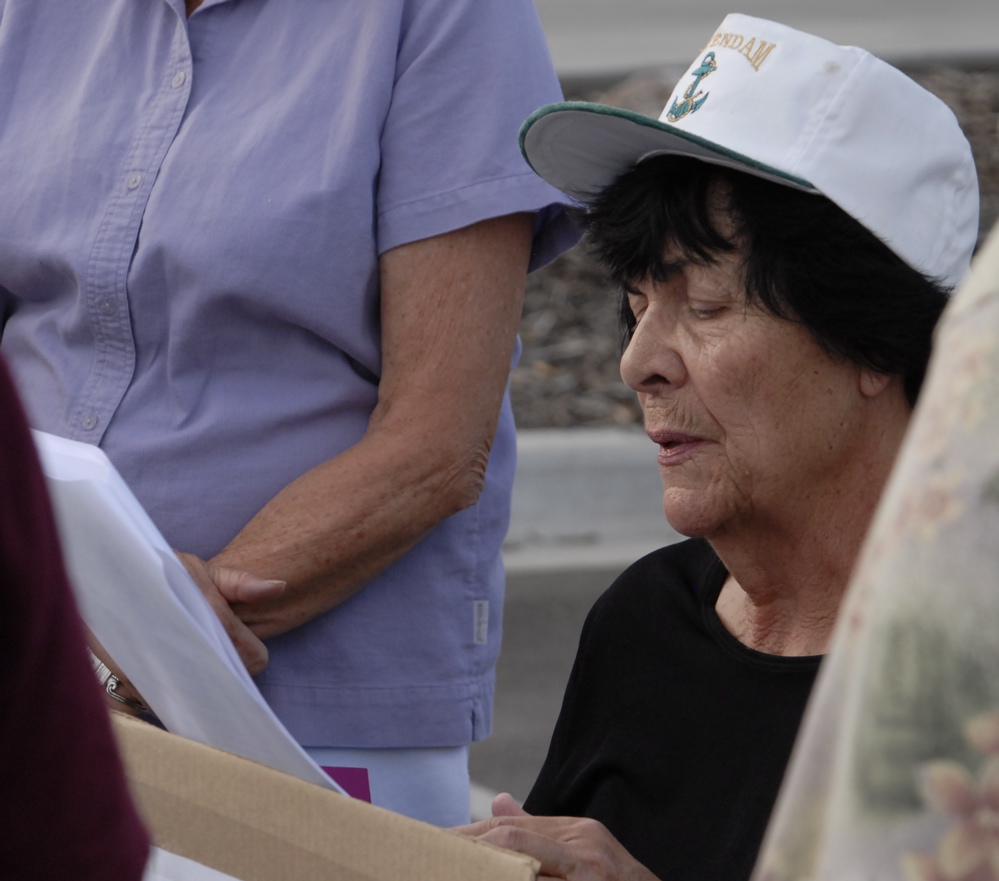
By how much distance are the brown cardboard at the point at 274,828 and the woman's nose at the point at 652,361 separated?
2.33ft

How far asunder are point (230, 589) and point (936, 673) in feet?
3.89

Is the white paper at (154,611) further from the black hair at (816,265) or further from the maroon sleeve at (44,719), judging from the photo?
the black hair at (816,265)

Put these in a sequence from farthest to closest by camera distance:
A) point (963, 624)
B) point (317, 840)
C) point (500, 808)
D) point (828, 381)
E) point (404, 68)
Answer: point (404, 68)
point (828, 381)
point (500, 808)
point (317, 840)
point (963, 624)

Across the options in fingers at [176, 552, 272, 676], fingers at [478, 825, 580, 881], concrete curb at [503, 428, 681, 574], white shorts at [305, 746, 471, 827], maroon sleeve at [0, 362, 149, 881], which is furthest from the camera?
concrete curb at [503, 428, 681, 574]

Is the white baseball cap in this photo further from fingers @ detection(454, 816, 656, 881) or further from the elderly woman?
fingers @ detection(454, 816, 656, 881)

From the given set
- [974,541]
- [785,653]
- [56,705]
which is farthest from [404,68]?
[974,541]

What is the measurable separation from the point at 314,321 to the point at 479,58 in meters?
0.39

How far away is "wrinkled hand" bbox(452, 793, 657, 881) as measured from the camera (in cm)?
138

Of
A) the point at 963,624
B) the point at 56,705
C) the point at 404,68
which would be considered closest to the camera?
the point at 963,624

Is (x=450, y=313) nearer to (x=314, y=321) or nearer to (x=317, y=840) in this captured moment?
(x=314, y=321)

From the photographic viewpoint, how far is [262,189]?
1.66 m

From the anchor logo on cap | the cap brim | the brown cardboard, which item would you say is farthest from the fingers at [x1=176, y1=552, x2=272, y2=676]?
the anchor logo on cap

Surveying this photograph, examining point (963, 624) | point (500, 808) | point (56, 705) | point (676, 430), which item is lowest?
point (500, 808)

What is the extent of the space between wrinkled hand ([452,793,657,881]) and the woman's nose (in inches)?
20.9
